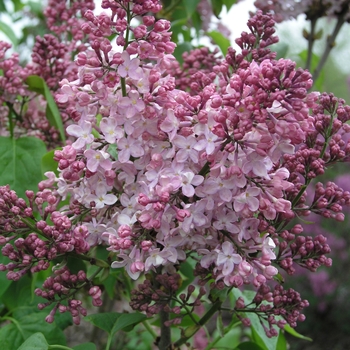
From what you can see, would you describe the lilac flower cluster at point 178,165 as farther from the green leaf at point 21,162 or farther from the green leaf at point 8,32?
the green leaf at point 8,32

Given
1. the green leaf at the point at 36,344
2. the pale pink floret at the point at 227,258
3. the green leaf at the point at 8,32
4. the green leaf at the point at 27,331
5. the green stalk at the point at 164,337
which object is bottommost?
the green leaf at the point at 36,344

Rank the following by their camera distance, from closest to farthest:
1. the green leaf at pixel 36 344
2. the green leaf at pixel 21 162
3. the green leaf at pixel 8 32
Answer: the green leaf at pixel 36 344, the green leaf at pixel 21 162, the green leaf at pixel 8 32

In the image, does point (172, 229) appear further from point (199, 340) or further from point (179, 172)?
point (199, 340)

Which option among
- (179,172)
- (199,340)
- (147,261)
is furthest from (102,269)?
(199,340)

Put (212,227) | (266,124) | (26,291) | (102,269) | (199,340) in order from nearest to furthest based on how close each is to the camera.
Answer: (266,124), (212,227), (102,269), (26,291), (199,340)

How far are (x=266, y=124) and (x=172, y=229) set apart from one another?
19 cm

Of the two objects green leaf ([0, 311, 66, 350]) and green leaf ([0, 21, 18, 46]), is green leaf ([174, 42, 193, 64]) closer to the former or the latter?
green leaf ([0, 21, 18, 46])

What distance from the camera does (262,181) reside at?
661 mm

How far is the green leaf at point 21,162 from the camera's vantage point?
3.27 feet

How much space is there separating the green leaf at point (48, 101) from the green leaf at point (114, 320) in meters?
0.36

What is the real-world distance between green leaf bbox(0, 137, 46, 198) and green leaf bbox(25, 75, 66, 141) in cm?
5

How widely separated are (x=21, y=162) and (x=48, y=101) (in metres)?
0.13

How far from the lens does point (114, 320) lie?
87 cm

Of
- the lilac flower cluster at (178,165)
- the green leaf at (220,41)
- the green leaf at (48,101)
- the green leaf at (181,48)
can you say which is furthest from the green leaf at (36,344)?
the green leaf at (220,41)
